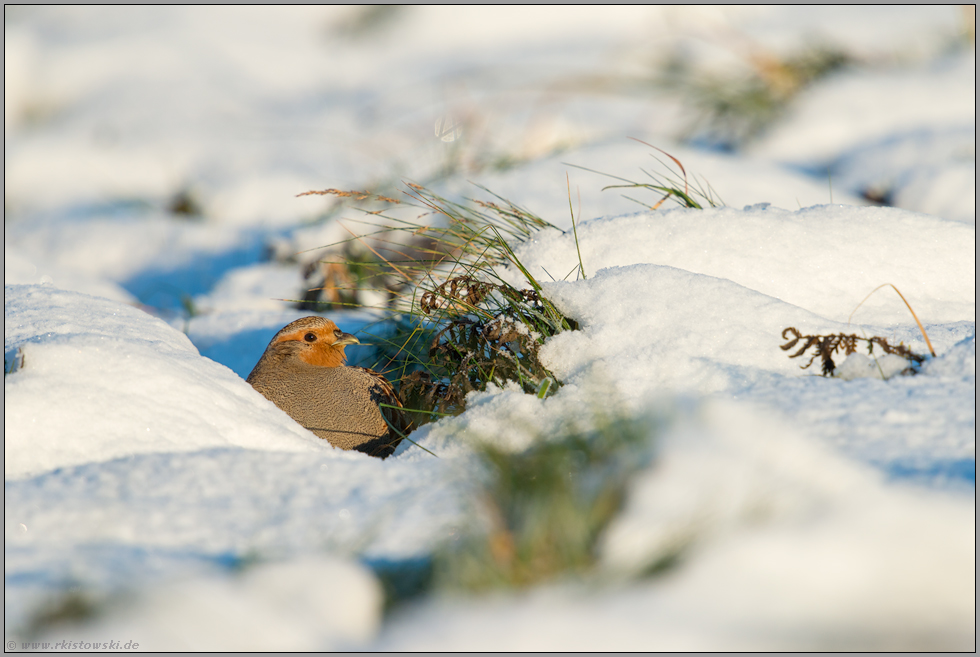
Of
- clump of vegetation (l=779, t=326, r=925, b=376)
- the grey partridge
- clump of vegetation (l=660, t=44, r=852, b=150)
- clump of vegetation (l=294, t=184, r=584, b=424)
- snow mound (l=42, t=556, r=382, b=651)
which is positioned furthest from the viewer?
clump of vegetation (l=660, t=44, r=852, b=150)

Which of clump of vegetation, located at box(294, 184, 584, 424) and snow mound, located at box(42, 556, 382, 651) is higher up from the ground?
clump of vegetation, located at box(294, 184, 584, 424)

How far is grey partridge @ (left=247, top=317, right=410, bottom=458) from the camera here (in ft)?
7.86

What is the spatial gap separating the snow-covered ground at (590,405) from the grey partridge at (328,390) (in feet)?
0.86

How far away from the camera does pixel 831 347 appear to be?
6.15 ft

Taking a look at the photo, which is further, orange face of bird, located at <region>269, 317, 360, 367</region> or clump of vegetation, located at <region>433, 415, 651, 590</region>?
orange face of bird, located at <region>269, 317, 360, 367</region>

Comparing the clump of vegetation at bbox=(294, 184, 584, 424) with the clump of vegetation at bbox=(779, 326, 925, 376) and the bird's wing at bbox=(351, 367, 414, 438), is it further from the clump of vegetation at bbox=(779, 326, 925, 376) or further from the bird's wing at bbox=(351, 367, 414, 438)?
the clump of vegetation at bbox=(779, 326, 925, 376)

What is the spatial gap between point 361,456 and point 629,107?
5.21 meters

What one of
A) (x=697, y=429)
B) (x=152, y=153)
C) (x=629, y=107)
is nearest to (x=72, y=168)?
(x=152, y=153)

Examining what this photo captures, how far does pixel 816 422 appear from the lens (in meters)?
1.55

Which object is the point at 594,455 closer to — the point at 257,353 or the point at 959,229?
the point at 959,229

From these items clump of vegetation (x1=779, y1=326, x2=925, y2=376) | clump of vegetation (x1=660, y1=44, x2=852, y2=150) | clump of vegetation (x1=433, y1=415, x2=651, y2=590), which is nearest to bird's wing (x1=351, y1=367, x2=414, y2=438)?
clump of vegetation (x1=433, y1=415, x2=651, y2=590)

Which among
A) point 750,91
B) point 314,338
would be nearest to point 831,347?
point 314,338

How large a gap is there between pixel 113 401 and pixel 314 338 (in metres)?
0.88

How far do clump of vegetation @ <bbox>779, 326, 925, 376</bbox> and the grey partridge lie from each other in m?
1.22
